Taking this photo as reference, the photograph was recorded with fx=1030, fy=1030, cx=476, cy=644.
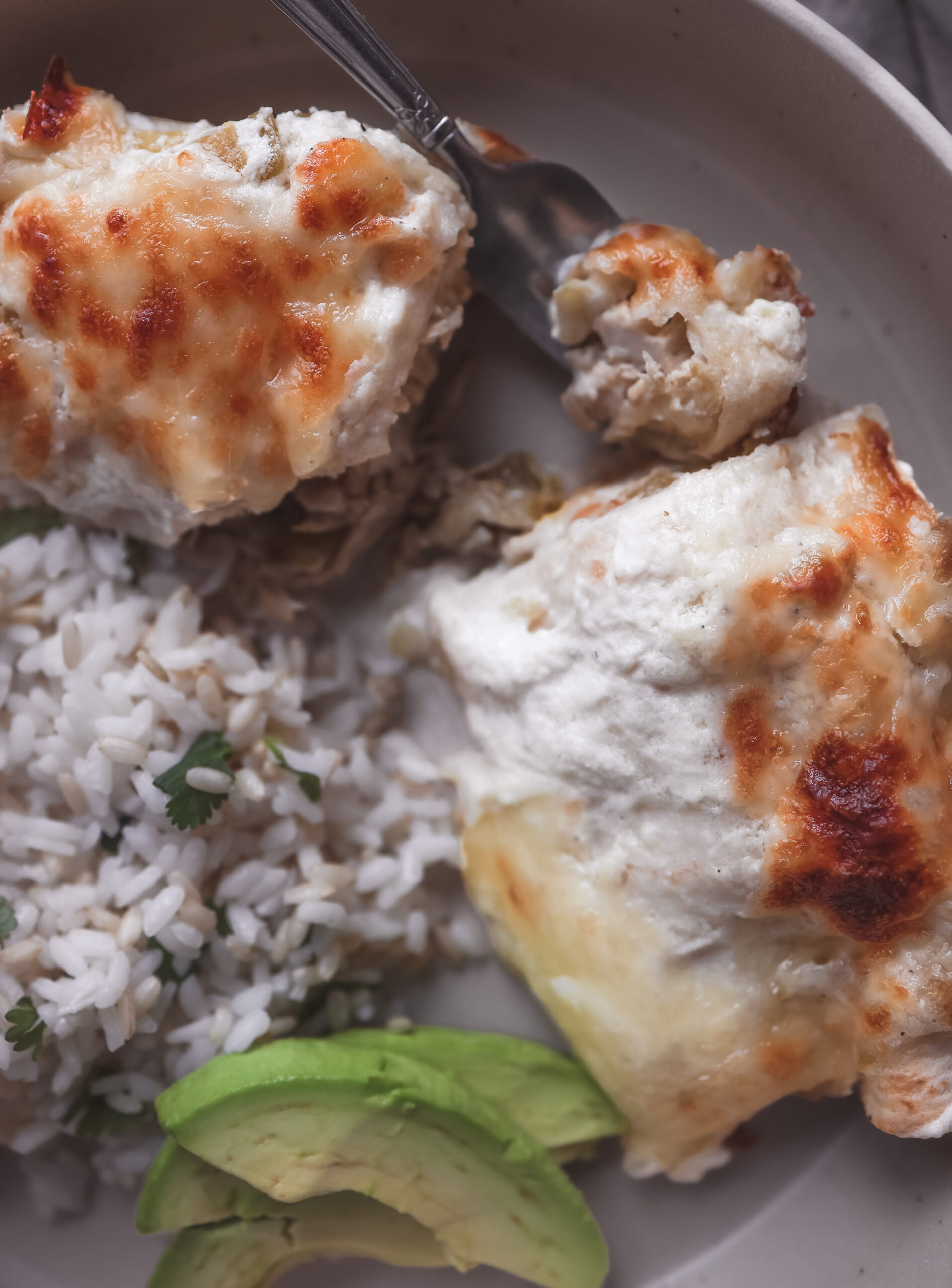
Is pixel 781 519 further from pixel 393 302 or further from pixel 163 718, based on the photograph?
pixel 163 718

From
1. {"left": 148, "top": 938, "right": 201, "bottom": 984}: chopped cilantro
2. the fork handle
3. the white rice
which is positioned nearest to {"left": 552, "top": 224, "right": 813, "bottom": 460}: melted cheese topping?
the fork handle

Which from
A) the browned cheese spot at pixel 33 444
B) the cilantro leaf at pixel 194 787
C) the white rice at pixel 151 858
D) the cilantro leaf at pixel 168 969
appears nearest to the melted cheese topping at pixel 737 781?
the white rice at pixel 151 858

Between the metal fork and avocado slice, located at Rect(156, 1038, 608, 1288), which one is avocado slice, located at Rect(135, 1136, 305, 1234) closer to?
avocado slice, located at Rect(156, 1038, 608, 1288)

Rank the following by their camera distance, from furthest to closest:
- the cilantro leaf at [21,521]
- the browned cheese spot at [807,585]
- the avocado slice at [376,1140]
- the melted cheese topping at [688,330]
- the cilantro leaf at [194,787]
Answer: the cilantro leaf at [21,521], the cilantro leaf at [194,787], the avocado slice at [376,1140], the melted cheese topping at [688,330], the browned cheese spot at [807,585]

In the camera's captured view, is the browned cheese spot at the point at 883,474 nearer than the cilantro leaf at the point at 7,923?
Yes

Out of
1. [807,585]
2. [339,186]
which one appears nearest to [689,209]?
[339,186]

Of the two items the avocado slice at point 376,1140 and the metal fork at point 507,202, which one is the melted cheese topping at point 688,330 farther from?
the avocado slice at point 376,1140

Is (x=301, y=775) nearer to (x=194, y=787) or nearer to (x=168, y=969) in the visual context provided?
(x=194, y=787)
